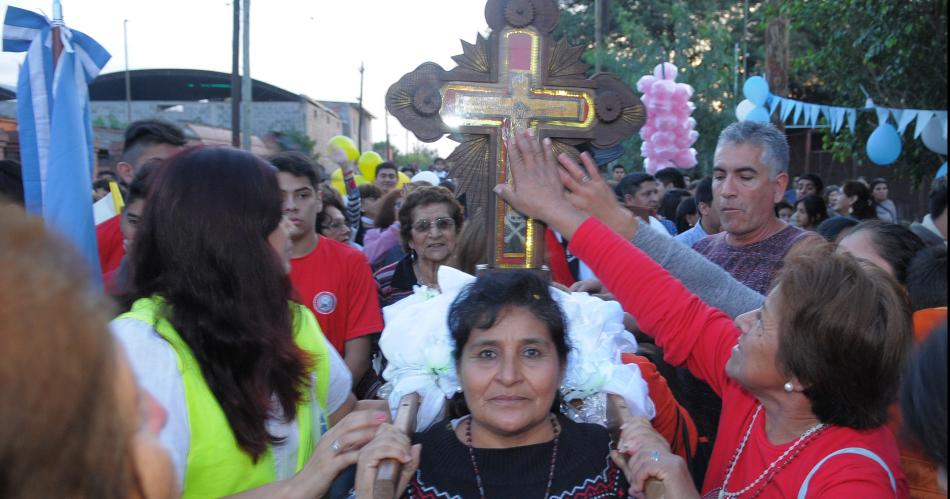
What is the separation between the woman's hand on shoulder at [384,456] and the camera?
5.76ft

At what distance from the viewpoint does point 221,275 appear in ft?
5.79

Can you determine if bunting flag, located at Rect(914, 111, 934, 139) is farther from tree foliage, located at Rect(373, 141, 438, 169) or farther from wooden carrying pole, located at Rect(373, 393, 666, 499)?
tree foliage, located at Rect(373, 141, 438, 169)

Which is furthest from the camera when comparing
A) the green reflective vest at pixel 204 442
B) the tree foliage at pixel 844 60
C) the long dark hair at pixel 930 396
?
the tree foliage at pixel 844 60

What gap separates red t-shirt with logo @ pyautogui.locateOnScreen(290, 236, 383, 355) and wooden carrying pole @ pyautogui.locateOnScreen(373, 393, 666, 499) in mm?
1455

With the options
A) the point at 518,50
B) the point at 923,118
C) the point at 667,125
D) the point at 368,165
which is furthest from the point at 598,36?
the point at 518,50

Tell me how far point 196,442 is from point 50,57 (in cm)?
266

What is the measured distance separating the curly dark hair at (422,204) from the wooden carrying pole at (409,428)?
2201mm

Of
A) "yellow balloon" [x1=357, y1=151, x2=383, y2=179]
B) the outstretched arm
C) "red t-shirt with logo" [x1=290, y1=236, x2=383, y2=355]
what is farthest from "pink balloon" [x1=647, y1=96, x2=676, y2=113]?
the outstretched arm

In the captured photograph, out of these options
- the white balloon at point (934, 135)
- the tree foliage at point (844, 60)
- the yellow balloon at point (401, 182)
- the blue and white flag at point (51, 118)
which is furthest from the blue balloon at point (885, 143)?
the blue and white flag at point (51, 118)

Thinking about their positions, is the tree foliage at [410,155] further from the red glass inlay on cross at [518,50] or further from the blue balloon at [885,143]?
the red glass inlay on cross at [518,50]

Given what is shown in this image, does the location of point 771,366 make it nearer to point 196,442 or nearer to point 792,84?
point 196,442

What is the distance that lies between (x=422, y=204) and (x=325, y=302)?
988 mm

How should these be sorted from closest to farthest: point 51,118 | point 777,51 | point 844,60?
1. point 51,118
2. point 844,60
3. point 777,51

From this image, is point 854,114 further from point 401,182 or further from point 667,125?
point 401,182
